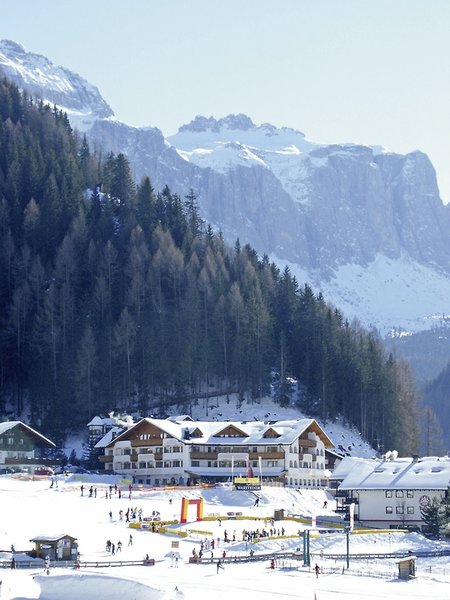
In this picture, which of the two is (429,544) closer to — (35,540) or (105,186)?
(35,540)

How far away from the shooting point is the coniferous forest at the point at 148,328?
477 feet

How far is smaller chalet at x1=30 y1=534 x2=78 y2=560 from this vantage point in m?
68.9

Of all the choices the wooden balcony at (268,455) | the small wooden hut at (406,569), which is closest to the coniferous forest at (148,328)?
the wooden balcony at (268,455)

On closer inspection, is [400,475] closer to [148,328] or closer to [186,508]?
[186,508]

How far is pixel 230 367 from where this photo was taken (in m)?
148

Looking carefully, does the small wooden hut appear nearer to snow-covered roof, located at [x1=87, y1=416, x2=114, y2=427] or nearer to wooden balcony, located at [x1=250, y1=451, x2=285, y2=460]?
wooden balcony, located at [x1=250, y1=451, x2=285, y2=460]

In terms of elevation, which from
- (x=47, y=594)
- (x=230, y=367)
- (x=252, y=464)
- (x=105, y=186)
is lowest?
(x=47, y=594)

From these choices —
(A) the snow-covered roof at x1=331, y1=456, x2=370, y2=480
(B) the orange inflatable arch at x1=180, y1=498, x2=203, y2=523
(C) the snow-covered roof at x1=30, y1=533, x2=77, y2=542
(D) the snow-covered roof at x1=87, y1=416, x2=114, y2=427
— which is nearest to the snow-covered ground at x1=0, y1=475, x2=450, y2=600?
(B) the orange inflatable arch at x1=180, y1=498, x2=203, y2=523

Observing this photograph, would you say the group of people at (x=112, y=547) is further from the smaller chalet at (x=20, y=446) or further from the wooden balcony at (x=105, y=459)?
the wooden balcony at (x=105, y=459)

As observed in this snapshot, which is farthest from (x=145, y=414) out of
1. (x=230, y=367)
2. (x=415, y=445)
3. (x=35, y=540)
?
(x=35, y=540)

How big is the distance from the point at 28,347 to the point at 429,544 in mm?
78526

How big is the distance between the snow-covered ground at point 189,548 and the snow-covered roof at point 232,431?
1555cm

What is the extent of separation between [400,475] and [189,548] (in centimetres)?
3164

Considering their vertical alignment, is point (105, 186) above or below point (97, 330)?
above
